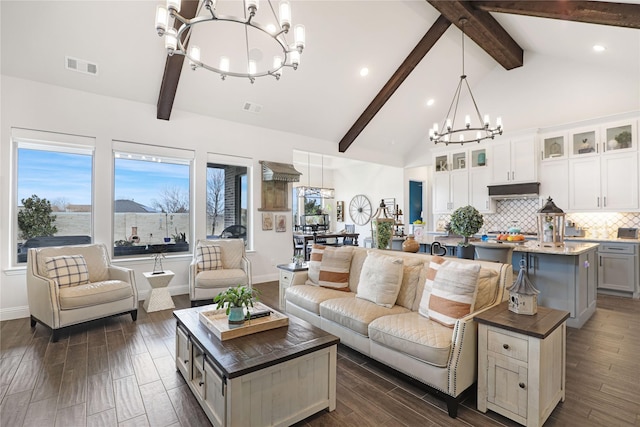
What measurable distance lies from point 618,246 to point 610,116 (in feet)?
7.65

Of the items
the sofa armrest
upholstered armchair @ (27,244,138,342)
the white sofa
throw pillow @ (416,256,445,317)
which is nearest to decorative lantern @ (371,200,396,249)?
the white sofa

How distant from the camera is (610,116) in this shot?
5434 mm

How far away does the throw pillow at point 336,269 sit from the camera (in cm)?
356

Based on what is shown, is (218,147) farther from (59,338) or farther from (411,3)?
(411,3)

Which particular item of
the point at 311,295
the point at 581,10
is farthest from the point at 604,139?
the point at 311,295

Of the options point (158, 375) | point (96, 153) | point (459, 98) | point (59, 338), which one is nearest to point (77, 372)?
point (158, 375)

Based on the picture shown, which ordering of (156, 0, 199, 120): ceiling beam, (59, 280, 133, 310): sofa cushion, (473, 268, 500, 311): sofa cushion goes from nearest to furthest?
(473, 268, 500, 311): sofa cushion → (59, 280, 133, 310): sofa cushion → (156, 0, 199, 120): ceiling beam

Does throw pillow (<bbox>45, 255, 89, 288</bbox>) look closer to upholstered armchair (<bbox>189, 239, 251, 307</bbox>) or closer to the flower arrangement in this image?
upholstered armchair (<bbox>189, 239, 251, 307</bbox>)

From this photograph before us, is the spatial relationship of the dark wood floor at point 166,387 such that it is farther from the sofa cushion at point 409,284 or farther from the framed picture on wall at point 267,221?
the framed picture on wall at point 267,221

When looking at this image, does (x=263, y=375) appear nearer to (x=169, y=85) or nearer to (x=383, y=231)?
(x=383, y=231)

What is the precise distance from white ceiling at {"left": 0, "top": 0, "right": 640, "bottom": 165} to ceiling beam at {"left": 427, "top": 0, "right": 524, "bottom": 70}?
0.60 feet

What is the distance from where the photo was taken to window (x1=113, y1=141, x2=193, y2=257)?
15.9ft

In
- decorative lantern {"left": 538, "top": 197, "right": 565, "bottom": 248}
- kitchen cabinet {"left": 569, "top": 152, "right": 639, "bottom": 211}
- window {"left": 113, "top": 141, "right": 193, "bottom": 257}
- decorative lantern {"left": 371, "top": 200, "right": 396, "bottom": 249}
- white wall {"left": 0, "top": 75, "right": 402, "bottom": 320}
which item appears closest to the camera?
decorative lantern {"left": 371, "top": 200, "right": 396, "bottom": 249}

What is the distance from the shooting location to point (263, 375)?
72.4 inches
